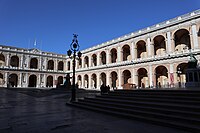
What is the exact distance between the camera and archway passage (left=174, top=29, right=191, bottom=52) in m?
26.7

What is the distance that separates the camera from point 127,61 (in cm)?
3209

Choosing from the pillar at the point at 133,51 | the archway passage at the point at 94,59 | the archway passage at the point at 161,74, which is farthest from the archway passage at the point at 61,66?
the archway passage at the point at 161,74

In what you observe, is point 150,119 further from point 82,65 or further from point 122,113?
point 82,65

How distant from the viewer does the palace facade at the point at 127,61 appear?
2473 cm

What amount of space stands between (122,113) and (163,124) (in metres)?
2.23

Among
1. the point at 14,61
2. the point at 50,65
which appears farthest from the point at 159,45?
the point at 14,61

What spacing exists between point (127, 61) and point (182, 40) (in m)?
10.6

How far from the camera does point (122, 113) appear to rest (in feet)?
24.9

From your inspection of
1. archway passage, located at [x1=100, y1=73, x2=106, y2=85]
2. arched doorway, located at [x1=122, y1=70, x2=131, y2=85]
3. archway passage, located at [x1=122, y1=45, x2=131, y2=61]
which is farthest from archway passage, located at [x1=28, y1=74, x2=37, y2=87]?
archway passage, located at [x1=122, y1=45, x2=131, y2=61]

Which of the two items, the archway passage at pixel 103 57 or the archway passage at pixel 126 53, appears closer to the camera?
the archway passage at pixel 126 53

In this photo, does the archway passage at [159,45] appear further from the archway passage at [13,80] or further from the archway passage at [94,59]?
the archway passage at [13,80]

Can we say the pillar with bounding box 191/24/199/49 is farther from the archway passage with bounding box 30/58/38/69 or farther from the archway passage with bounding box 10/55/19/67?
the archway passage with bounding box 10/55/19/67

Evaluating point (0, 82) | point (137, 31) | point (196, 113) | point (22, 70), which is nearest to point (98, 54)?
point (137, 31)

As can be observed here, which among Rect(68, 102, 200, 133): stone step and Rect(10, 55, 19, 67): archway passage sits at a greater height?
Rect(10, 55, 19, 67): archway passage
